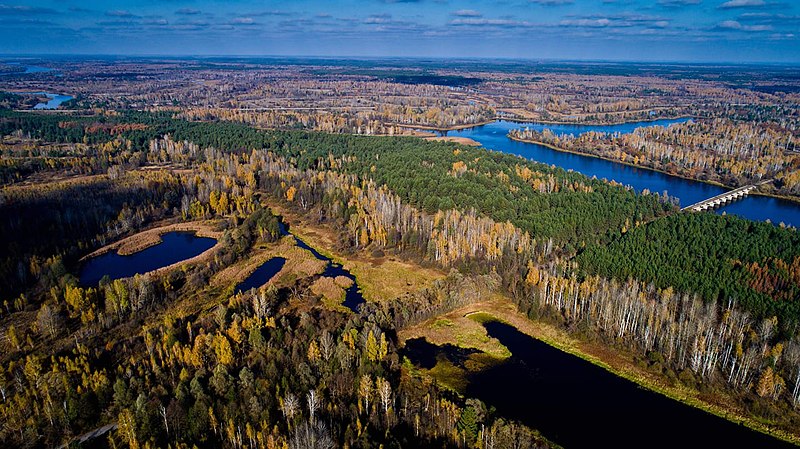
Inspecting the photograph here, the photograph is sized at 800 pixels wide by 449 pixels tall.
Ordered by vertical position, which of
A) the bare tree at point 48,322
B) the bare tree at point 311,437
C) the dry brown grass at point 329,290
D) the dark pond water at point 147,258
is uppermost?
the bare tree at point 311,437

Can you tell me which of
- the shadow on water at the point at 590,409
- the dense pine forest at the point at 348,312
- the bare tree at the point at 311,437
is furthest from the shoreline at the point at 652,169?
the bare tree at the point at 311,437

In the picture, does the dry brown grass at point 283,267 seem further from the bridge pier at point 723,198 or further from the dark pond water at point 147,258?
the bridge pier at point 723,198

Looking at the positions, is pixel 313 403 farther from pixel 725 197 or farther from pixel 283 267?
pixel 725 197

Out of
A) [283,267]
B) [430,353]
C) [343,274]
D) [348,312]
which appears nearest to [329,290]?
[343,274]

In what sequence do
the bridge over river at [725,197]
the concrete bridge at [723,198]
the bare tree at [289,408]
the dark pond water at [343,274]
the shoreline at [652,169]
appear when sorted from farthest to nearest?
the shoreline at [652,169]
the bridge over river at [725,197]
the concrete bridge at [723,198]
the dark pond water at [343,274]
the bare tree at [289,408]

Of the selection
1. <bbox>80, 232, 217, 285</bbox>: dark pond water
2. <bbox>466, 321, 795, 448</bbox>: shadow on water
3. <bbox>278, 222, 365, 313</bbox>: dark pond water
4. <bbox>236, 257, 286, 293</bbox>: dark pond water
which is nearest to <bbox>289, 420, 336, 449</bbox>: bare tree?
<bbox>466, 321, 795, 448</bbox>: shadow on water

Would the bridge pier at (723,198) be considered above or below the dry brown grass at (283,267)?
above
